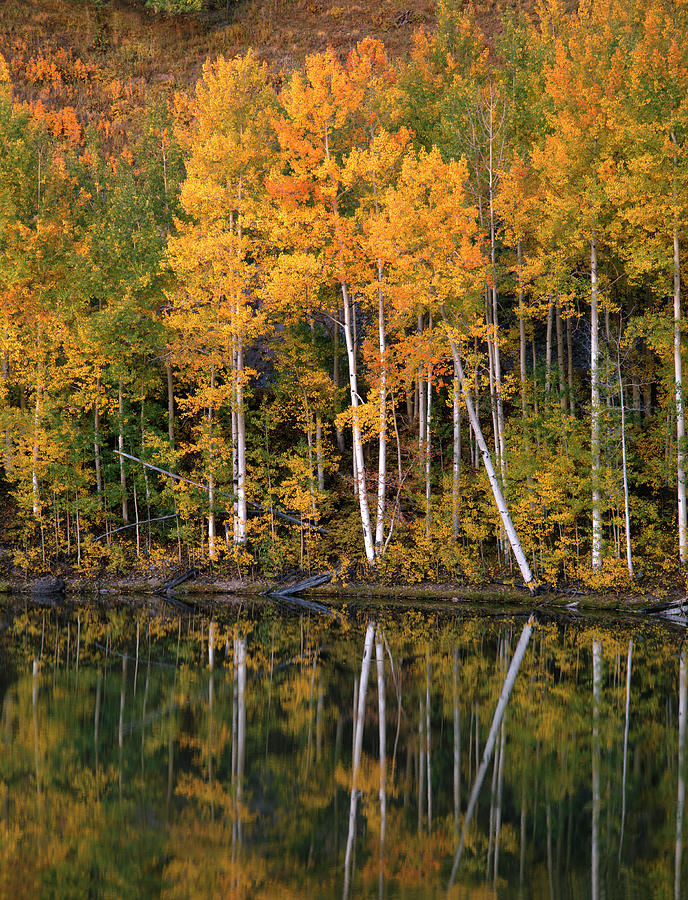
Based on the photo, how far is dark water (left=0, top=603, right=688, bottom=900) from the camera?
5.89 meters

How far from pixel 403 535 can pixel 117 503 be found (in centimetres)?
845

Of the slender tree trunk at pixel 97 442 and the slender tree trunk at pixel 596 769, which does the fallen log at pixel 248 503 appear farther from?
the slender tree trunk at pixel 596 769

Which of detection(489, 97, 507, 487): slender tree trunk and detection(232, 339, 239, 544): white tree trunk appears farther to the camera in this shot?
detection(232, 339, 239, 544): white tree trunk

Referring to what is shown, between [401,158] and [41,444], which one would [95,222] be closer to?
Answer: [41,444]

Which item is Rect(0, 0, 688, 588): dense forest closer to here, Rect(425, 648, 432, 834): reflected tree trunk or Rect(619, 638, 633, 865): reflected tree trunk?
Rect(619, 638, 633, 865): reflected tree trunk

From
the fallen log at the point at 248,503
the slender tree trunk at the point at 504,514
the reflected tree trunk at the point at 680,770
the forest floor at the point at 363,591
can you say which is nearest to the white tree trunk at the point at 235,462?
the fallen log at the point at 248,503

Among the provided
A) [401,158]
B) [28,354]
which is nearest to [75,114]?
[28,354]

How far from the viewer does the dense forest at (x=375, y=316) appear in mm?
18828

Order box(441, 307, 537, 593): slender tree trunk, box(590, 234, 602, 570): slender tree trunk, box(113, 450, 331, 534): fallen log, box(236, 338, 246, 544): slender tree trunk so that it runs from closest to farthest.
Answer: box(590, 234, 602, 570): slender tree trunk → box(441, 307, 537, 593): slender tree trunk → box(236, 338, 246, 544): slender tree trunk → box(113, 450, 331, 534): fallen log

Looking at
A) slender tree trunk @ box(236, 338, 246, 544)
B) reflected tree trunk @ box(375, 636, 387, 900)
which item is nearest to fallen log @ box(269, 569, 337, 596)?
slender tree trunk @ box(236, 338, 246, 544)

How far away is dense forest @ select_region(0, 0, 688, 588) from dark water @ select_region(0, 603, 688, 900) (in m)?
6.38

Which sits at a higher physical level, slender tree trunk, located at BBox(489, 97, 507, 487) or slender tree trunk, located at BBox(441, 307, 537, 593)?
slender tree trunk, located at BBox(489, 97, 507, 487)

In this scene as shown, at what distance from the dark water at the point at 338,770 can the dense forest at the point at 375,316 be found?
638 cm

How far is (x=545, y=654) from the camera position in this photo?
1354 centimetres
